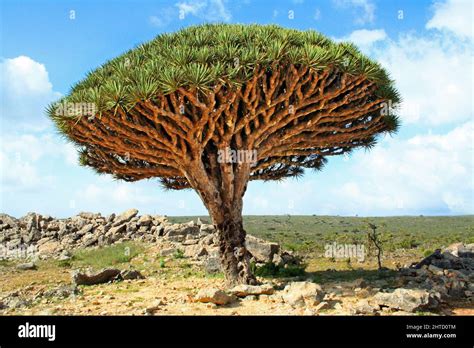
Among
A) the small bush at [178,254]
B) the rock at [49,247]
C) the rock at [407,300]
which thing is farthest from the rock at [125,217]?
the rock at [407,300]

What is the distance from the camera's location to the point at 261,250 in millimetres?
14969

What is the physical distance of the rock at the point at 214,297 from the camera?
27.5 ft

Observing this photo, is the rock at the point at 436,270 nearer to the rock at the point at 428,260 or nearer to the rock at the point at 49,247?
the rock at the point at 428,260

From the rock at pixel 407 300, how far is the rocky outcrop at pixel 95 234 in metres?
9.04

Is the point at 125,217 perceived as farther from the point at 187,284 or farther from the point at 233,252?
the point at 233,252

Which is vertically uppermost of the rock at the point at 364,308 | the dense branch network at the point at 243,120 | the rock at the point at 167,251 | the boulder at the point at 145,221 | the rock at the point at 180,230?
the dense branch network at the point at 243,120

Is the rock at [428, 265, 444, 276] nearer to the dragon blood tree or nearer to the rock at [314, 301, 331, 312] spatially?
A: the dragon blood tree

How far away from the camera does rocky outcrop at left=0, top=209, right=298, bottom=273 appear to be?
19422mm

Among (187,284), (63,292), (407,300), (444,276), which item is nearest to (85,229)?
(187,284)

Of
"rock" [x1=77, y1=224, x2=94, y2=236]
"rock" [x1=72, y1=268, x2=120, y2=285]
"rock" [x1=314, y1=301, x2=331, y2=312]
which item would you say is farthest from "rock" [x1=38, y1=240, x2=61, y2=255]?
"rock" [x1=314, y1=301, x2=331, y2=312]

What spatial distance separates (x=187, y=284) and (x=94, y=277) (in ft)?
7.68

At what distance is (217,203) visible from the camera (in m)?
10.5

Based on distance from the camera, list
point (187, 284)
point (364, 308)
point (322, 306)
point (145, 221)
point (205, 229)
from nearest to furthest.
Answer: point (364, 308), point (322, 306), point (187, 284), point (205, 229), point (145, 221)
